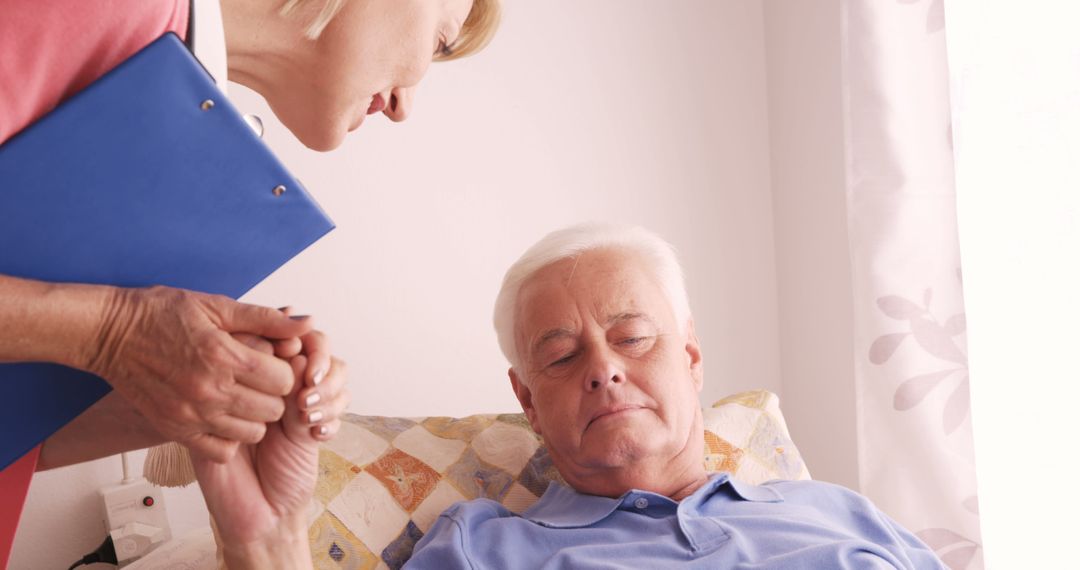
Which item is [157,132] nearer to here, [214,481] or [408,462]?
[214,481]

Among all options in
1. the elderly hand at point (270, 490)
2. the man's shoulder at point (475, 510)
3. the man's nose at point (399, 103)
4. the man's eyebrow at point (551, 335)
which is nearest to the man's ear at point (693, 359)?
the man's eyebrow at point (551, 335)

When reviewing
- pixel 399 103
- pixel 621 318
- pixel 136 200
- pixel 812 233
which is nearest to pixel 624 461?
pixel 621 318

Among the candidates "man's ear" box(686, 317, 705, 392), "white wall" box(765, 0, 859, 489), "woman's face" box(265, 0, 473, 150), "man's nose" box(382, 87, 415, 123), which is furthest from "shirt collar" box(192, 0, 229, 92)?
"white wall" box(765, 0, 859, 489)

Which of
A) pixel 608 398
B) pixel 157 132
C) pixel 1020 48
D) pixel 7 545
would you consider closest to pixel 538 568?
pixel 608 398

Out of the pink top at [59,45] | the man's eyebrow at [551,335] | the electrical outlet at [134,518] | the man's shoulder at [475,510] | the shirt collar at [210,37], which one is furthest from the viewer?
the electrical outlet at [134,518]

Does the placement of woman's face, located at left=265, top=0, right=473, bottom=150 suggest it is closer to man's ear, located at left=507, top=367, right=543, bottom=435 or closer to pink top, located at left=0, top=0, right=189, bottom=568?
pink top, located at left=0, top=0, right=189, bottom=568

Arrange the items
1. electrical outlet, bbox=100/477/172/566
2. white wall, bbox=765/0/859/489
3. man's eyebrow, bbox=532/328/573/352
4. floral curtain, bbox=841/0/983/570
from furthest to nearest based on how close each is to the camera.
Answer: white wall, bbox=765/0/859/489 → floral curtain, bbox=841/0/983/570 → electrical outlet, bbox=100/477/172/566 → man's eyebrow, bbox=532/328/573/352

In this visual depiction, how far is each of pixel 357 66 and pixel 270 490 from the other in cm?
50

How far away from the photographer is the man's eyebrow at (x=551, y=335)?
1.60 metres

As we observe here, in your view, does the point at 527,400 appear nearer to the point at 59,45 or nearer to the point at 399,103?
the point at 399,103

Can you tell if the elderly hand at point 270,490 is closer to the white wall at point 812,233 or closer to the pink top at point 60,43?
the pink top at point 60,43

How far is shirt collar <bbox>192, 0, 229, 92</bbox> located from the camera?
0.93 meters

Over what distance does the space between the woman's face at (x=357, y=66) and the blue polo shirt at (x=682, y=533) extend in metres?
0.64

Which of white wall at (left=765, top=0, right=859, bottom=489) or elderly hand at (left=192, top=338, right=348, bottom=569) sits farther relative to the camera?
white wall at (left=765, top=0, right=859, bottom=489)
